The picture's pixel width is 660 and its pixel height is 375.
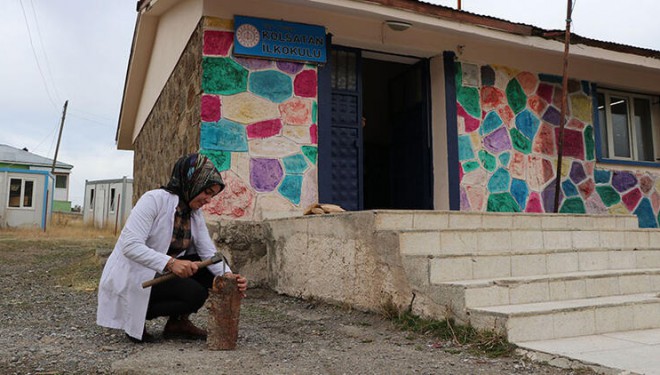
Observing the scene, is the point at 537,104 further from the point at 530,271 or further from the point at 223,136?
the point at 223,136

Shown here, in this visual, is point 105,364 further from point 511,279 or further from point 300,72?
point 300,72

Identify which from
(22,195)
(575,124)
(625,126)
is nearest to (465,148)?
(575,124)

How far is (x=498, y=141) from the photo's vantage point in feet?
23.6

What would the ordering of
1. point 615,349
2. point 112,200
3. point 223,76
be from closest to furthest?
1. point 615,349
2. point 223,76
3. point 112,200

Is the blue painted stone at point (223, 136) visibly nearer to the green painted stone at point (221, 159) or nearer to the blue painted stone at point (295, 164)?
the green painted stone at point (221, 159)

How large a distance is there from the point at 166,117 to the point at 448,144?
Answer: 4287mm

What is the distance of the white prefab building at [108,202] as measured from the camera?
67.5ft

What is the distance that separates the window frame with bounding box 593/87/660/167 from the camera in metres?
8.00

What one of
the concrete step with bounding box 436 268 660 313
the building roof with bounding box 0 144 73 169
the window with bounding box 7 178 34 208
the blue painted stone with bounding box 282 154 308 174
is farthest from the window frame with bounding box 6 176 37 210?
the concrete step with bounding box 436 268 660 313

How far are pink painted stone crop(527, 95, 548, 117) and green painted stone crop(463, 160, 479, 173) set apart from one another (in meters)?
1.32

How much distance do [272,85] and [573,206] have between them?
462cm

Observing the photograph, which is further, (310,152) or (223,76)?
(310,152)

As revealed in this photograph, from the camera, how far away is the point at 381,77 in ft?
33.1

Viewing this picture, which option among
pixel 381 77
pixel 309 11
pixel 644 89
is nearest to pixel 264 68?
pixel 309 11
